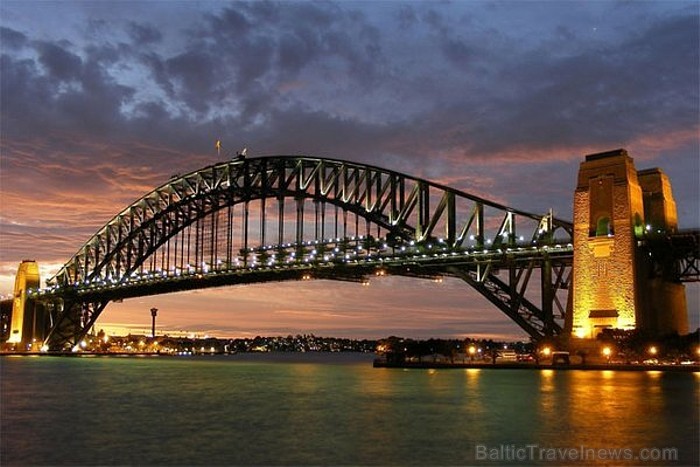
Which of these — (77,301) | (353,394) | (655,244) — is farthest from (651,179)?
(77,301)

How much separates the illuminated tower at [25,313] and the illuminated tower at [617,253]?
83.3m

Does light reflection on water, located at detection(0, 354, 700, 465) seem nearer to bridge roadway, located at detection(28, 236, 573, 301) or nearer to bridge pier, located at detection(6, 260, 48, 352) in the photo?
bridge roadway, located at detection(28, 236, 573, 301)

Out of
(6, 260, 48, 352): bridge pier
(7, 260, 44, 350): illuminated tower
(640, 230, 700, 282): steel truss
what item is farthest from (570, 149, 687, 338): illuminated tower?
(7, 260, 44, 350): illuminated tower

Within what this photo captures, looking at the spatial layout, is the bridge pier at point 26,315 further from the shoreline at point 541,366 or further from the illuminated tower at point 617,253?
the illuminated tower at point 617,253

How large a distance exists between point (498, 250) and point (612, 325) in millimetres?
12169

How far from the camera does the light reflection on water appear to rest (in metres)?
28.6

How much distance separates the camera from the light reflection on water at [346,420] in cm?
2858

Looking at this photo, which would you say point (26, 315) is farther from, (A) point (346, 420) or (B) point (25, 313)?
(A) point (346, 420)

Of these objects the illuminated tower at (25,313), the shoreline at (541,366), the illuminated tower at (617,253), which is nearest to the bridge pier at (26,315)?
the illuminated tower at (25,313)

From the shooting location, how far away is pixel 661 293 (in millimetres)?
59750

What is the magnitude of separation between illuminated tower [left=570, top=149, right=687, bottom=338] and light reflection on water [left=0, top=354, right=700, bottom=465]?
4525 millimetres

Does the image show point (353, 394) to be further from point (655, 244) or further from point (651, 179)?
point (651, 179)

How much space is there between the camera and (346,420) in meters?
36.5

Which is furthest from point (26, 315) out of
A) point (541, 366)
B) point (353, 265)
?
point (541, 366)
